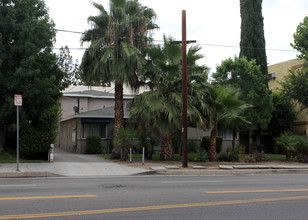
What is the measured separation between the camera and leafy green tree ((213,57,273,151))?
1054 inches

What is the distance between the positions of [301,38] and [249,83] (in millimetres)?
6805

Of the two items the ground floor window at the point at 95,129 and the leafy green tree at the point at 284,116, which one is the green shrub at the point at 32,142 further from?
the leafy green tree at the point at 284,116

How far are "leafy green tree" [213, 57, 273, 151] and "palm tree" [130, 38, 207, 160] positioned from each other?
6.02 m

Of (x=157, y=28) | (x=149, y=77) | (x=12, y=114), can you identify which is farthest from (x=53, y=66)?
(x=157, y=28)

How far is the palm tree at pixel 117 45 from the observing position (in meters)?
20.3

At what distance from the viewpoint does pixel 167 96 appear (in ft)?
69.3

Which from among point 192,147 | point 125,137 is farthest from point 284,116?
point 125,137

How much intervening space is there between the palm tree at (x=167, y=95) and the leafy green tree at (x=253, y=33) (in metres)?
11.0

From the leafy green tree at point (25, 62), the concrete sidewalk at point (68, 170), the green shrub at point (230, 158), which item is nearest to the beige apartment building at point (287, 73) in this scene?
the green shrub at point (230, 158)

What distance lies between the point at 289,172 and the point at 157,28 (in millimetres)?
11446

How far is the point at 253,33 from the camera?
31.2 metres

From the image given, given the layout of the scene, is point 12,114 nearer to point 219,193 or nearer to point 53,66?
point 53,66

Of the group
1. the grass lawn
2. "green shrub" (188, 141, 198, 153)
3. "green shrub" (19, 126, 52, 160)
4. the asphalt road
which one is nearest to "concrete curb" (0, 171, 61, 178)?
the asphalt road

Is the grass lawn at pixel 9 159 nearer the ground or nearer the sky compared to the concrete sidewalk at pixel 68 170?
nearer the sky
